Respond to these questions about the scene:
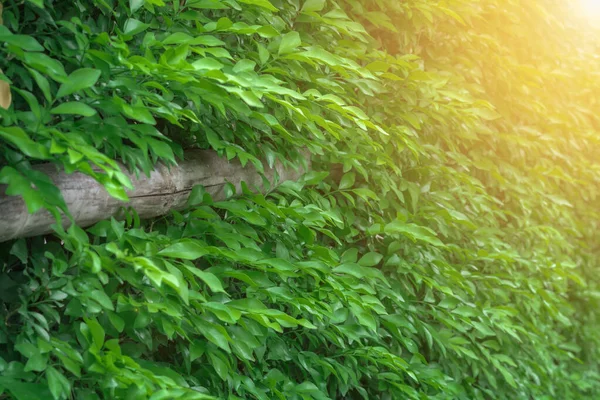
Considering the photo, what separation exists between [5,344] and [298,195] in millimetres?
936

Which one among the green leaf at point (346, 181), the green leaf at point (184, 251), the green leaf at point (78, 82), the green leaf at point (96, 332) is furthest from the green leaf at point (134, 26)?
the green leaf at point (346, 181)

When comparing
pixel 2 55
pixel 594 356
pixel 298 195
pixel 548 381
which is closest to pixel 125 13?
pixel 2 55

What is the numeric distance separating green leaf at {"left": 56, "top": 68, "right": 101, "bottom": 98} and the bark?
0.61ft

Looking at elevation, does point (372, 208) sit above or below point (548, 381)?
above

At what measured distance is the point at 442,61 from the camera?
3.02 metres

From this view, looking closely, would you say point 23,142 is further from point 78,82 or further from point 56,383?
point 56,383

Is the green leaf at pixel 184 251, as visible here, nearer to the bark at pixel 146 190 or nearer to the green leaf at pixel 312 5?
the bark at pixel 146 190

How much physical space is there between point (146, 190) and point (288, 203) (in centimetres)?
59

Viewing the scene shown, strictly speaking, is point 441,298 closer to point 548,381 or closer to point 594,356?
point 548,381

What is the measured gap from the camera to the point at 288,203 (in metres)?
1.99

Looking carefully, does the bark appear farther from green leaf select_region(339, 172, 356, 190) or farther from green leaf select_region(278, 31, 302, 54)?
green leaf select_region(278, 31, 302, 54)

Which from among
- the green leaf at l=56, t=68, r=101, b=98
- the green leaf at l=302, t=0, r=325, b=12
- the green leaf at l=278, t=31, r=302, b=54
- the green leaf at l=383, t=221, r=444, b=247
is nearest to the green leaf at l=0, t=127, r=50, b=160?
the green leaf at l=56, t=68, r=101, b=98

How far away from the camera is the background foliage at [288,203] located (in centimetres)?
127

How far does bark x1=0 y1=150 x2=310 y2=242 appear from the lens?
1.20 meters
